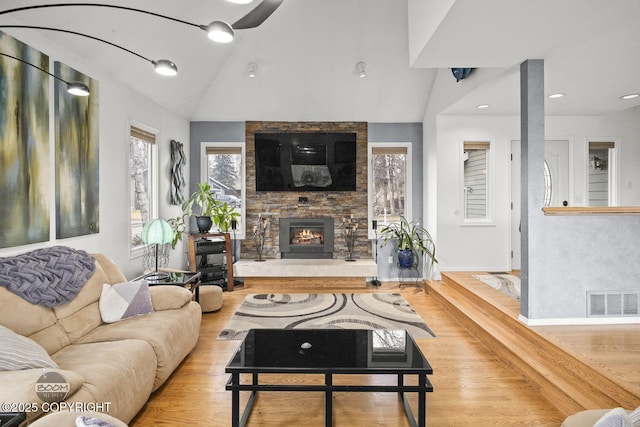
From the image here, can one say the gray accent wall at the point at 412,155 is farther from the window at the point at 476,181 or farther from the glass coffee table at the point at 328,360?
the glass coffee table at the point at 328,360

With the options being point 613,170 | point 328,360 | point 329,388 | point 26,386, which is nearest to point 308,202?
point 328,360

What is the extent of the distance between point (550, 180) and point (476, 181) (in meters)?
1.10

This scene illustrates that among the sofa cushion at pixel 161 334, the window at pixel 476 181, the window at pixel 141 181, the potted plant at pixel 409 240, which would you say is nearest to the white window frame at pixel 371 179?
the potted plant at pixel 409 240

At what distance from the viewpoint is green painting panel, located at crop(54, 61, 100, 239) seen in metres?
3.17

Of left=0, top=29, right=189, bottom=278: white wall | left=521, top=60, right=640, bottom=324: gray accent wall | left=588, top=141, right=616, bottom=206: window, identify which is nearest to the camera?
left=521, top=60, right=640, bottom=324: gray accent wall

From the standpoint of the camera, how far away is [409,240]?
5.91 metres

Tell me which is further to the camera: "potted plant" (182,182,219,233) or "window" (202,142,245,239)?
"window" (202,142,245,239)

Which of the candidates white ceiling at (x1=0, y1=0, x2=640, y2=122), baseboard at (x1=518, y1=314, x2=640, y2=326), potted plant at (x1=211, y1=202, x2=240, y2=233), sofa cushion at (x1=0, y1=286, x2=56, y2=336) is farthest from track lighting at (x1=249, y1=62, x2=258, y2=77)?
baseboard at (x1=518, y1=314, x2=640, y2=326)

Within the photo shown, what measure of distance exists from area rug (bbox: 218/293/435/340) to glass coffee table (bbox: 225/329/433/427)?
1280mm

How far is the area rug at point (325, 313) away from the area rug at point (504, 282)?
1.05m

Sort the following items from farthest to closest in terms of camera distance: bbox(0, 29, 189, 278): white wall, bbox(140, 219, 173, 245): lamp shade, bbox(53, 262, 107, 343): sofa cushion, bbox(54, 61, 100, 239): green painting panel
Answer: bbox(140, 219, 173, 245): lamp shade, bbox(0, 29, 189, 278): white wall, bbox(54, 61, 100, 239): green painting panel, bbox(53, 262, 107, 343): sofa cushion

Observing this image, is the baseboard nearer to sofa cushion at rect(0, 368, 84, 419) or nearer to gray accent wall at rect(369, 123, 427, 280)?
gray accent wall at rect(369, 123, 427, 280)

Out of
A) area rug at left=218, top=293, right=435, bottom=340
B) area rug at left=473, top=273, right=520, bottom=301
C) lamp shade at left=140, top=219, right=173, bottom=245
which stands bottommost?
area rug at left=218, top=293, right=435, bottom=340

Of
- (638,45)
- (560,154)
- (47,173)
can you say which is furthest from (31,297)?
(560,154)
